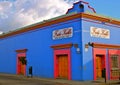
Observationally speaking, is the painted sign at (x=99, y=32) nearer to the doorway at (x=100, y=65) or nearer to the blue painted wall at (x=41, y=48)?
the blue painted wall at (x=41, y=48)

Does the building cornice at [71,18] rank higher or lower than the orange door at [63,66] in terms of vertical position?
higher

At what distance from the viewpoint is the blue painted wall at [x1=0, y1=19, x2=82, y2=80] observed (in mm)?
24875

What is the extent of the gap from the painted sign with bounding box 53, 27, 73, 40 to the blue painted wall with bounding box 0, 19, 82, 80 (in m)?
0.29

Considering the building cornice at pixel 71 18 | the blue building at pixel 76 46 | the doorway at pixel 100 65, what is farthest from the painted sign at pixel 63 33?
the doorway at pixel 100 65

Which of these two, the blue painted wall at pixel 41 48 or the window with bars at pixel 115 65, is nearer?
the blue painted wall at pixel 41 48

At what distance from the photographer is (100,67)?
26672mm

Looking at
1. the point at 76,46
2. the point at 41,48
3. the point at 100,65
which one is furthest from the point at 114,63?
the point at 41,48

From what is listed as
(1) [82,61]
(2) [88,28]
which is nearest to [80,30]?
(2) [88,28]

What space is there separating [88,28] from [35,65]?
333 inches

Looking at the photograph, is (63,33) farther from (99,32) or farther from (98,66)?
(98,66)

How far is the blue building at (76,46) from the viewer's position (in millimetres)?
24688

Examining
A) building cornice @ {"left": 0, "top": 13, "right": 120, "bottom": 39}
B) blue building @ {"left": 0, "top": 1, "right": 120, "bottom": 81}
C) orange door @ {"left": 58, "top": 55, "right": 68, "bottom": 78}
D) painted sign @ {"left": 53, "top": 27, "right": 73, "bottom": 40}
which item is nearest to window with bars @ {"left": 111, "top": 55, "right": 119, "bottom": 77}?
blue building @ {"left": 0, "top": 1, "right": 120, "bottom": 81}

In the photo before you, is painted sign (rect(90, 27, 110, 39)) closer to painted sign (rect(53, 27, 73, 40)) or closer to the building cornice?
the building cornice

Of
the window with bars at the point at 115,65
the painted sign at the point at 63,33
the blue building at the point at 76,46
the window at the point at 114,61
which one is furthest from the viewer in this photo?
the window at the point at 114,61
